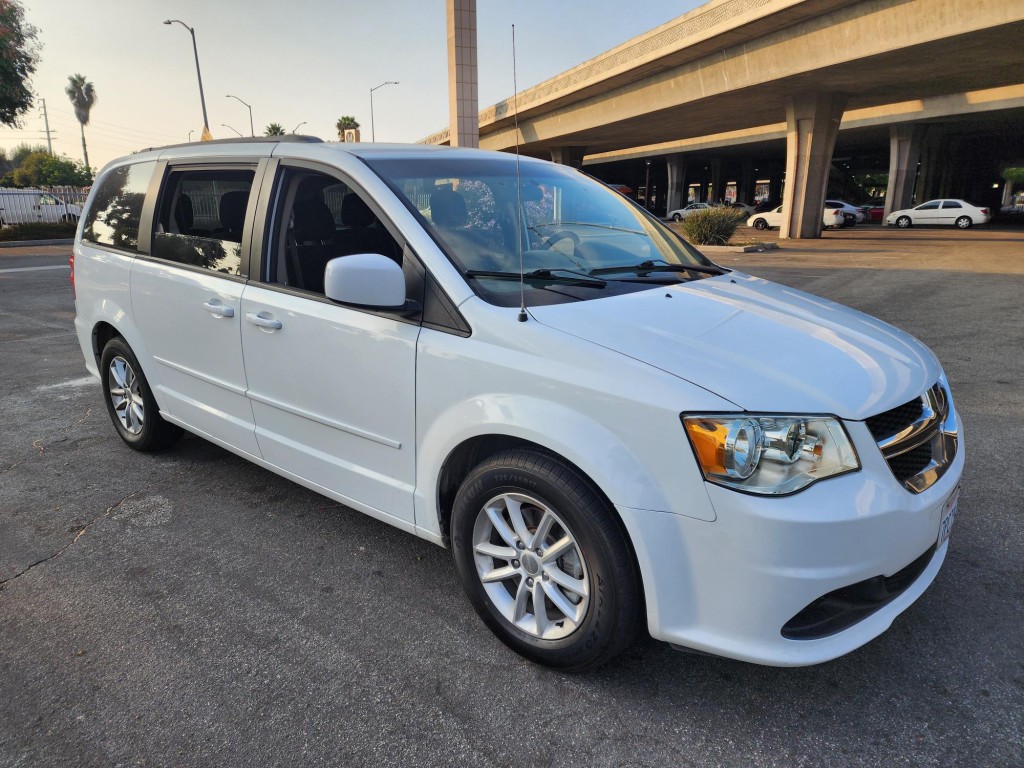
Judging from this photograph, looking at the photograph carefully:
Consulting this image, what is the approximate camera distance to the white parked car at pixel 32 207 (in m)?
29.1

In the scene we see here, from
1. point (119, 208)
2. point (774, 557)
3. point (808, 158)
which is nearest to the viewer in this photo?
point (774, 557)

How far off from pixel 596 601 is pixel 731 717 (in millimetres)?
590

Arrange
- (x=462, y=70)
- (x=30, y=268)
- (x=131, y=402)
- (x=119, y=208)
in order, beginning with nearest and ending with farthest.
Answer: (x=119, y=208)
(x=131, y=402)
(x=30, y=268)
(x=462, y=70)

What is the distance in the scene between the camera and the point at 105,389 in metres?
4.70

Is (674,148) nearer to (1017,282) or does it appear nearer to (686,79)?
(686,79)

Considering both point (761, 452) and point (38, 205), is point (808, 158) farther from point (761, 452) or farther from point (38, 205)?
point (38, 205)

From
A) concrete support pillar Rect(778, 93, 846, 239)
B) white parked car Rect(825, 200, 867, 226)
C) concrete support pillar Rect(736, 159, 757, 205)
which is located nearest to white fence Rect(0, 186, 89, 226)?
concrete support pillar Rect(778, 93, 846, 239)

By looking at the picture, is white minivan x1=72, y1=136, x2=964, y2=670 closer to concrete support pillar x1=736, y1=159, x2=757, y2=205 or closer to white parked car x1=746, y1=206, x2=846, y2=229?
white parked car x1=746, y1=206, x2=846, y2=229

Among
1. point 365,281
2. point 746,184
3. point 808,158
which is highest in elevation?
point 746,184

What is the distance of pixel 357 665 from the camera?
8.24ft

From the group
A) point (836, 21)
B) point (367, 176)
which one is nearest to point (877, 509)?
point (367, 176)

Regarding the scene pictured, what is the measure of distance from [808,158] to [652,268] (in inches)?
1015

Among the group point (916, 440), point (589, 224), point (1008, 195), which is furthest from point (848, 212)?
point (1008, 195)

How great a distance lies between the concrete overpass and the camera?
17578 mm
